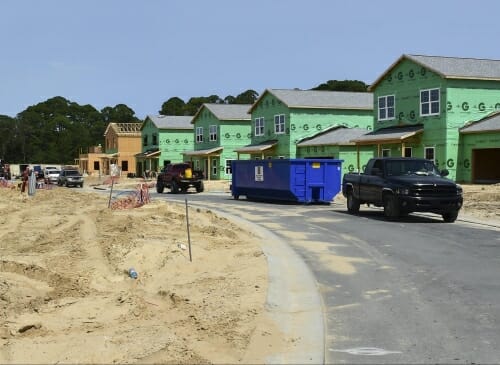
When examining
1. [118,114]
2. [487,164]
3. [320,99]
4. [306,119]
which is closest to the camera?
[487,164]

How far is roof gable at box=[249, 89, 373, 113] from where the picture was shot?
52562mm

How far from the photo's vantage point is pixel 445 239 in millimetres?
14977

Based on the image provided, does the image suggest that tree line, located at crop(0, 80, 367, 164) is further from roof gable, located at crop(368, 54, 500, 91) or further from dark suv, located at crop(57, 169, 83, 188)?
roof gable, located at crop(368, 54, 500, 91)

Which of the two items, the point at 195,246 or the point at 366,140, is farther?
the point at 366,140

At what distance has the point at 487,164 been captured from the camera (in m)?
39.2

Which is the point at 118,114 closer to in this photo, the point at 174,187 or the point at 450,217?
the point at 174,187

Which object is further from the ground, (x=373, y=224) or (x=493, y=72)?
(x=493, y=72)

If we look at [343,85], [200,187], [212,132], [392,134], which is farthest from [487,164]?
[343,85]

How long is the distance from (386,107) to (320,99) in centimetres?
1202

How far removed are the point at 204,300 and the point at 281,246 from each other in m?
5.74

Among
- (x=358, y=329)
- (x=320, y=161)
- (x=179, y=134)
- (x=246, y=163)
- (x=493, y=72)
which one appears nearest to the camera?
(x=358, y=329)

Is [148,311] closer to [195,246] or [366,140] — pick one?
[195,246]

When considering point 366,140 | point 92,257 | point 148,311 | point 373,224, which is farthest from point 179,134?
point 148,311

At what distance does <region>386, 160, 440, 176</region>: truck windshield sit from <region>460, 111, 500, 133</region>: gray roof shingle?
1520 cm
